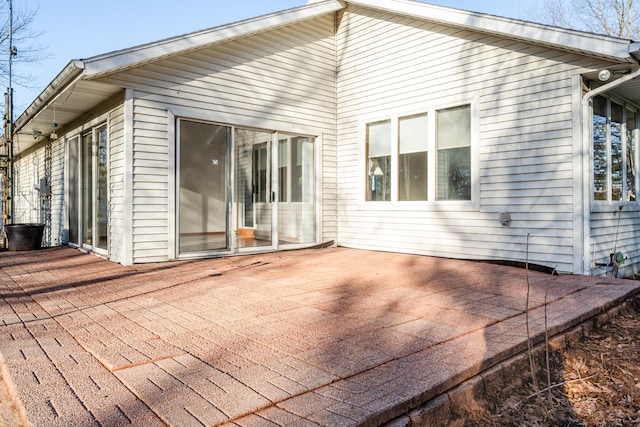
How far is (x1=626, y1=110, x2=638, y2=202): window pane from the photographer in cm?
628

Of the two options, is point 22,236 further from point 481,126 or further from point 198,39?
point 481,126

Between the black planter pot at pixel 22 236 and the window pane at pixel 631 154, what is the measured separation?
9.72 metres

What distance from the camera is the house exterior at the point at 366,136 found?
5176 millimetres

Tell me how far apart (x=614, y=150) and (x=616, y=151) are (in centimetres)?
8

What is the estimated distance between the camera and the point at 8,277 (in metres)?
4.83

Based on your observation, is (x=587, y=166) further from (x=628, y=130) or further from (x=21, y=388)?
(x=21, y=388)

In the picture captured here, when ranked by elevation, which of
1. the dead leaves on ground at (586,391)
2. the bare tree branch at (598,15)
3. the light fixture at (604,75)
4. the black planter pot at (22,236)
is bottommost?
the dead leaves on ground at (586,391)

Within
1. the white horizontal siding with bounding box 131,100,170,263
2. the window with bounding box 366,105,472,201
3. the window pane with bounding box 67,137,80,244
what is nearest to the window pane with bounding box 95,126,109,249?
the white horizontal siding with bounding box 131,100,170,263

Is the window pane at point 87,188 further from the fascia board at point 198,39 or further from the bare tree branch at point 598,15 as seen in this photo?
the bare tree branch at point 598,15

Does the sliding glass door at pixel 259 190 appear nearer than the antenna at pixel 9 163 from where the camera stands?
Yes

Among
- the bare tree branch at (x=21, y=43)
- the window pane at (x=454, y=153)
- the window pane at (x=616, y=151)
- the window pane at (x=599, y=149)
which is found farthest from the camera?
the bare tree branch at (x=21, y=43)

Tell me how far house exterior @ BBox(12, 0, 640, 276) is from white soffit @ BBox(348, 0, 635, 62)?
22 millimetres

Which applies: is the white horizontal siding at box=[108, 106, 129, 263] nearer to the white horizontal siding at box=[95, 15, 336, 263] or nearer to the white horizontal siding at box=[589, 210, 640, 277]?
the white horizontal siding at box=[95, 15, 336, 263]

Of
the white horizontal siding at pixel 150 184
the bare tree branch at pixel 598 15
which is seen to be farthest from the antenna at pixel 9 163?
the bare tree branch at pixel 598 15
